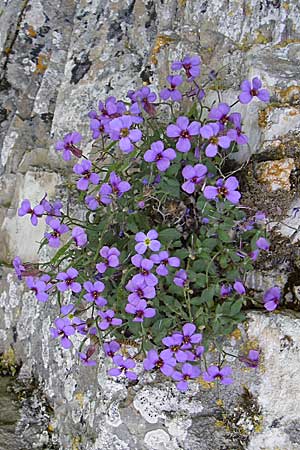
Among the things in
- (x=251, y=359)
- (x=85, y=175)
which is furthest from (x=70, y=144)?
(x=251, y=359)

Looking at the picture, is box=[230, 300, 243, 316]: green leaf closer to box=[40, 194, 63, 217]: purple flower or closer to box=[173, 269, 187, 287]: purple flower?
box=[173, 269, 187, 287]: purple flower

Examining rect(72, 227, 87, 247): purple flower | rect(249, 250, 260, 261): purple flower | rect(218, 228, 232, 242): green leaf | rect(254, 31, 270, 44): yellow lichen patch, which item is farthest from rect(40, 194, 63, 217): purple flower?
rect(254, 31, 270, 44): yellow lichen patch

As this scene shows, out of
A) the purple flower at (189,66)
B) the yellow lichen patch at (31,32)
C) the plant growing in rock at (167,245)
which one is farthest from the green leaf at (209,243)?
the yellow lichen patch at (31,32)

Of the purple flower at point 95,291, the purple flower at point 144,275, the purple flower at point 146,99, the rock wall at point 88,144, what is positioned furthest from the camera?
the rock wall at point 88,144

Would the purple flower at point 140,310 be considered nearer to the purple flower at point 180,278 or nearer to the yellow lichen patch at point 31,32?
the purple flower at point 180,278

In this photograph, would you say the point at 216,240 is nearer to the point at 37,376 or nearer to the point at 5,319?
the point at 37,376

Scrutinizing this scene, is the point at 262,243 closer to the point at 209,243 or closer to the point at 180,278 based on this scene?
the point at 209,243
